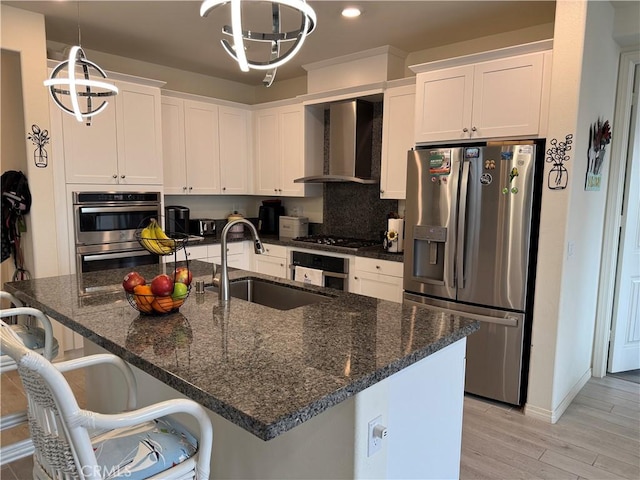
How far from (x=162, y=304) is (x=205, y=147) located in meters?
3.15

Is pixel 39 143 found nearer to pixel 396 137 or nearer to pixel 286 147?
pixel 286 147

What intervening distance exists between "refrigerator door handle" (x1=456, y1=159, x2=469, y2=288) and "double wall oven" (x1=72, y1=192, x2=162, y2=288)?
257 cm

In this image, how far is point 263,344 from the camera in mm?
1460

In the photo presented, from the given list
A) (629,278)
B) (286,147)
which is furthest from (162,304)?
(629,278)

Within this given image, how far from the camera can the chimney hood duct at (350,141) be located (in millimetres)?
4113

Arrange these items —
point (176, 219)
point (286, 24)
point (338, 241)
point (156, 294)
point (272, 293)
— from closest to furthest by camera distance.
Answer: point (156, 294) < point (272, 293) < point (286, 24) < point (338, 241) < point (176, 219)

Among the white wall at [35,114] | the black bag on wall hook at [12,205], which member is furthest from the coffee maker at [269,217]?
the black bag on wall hook at [12,205]

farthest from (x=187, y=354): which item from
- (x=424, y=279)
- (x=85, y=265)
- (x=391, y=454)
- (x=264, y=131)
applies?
(x=264, y=131)

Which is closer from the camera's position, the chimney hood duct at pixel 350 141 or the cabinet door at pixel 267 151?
the chimney hood duct at pixel 350 141

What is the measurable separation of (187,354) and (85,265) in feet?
8.96

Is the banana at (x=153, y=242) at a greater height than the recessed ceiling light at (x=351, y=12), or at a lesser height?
lesser

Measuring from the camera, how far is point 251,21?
337 cm

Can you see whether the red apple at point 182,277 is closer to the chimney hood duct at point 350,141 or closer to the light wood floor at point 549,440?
the light wood floor at point 549,440

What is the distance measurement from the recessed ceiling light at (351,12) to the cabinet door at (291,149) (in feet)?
4.73
